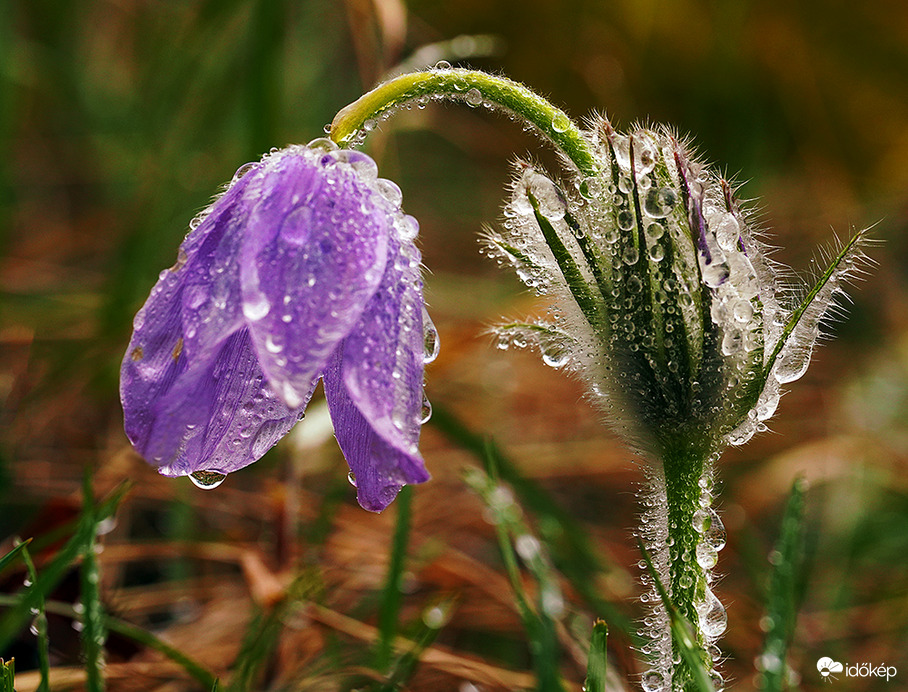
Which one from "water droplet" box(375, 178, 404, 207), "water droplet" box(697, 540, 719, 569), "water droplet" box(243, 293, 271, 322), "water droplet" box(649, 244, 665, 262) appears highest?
"water droplet" box(649, 244, 665, 262)

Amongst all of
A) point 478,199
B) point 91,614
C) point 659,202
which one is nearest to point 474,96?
point 659,202

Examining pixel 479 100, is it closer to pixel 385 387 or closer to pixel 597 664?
pixel 385 387

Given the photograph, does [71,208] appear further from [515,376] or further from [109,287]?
[515,376]

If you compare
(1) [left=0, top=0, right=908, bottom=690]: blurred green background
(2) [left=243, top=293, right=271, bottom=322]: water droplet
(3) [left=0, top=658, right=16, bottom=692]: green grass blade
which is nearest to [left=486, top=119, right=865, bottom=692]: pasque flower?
(1) [left=0, top=0, right=908, bottom=690]: blurred green background

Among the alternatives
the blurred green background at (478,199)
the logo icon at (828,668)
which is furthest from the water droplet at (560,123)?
the logo icon at (828,668)

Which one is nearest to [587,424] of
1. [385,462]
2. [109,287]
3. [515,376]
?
[515,376]

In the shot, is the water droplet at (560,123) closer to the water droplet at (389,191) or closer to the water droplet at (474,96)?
the water droplet at (474,96)

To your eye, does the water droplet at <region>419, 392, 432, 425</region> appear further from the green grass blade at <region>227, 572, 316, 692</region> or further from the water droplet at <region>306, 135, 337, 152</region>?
the green grass blade at <region>227, 572, 316, 692</region>
